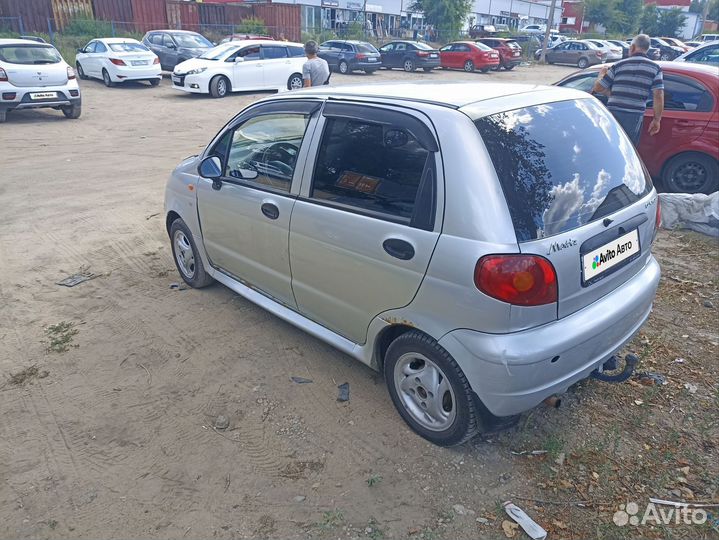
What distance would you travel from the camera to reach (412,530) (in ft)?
8.66

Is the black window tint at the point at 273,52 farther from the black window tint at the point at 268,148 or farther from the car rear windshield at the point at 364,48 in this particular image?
the black window tint at the point at 268,148

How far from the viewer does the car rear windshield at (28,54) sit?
12.3 m

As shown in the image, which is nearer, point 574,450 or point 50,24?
point 574,450

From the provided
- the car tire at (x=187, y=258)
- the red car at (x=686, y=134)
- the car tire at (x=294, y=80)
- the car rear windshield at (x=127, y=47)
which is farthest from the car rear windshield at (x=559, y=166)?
the car rear windshield at (x=127, y=47)

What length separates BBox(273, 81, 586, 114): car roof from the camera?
9.76 feet

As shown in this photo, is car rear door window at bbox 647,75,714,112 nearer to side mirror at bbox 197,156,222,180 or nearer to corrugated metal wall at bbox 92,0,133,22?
side mirror at bbox 197,156,222,180

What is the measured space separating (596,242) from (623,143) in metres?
0.86

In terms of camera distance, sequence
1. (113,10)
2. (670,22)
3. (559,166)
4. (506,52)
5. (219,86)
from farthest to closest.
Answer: (670,22), (113,10), (506,52), (219,86), (559,166)

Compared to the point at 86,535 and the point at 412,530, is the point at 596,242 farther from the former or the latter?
the point at 86,535

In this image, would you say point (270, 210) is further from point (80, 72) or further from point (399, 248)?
point (80, 72)

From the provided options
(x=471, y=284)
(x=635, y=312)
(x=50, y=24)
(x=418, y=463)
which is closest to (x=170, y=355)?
(x=418, y=463)

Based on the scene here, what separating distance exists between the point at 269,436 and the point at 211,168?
2.05 meters

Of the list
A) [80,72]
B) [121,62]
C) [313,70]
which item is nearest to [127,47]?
[121,62]

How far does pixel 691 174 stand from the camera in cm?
711
